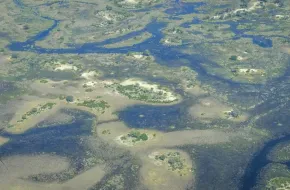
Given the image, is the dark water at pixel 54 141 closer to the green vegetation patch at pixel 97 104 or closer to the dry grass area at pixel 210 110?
the green vegetation patch at pixel 97 104

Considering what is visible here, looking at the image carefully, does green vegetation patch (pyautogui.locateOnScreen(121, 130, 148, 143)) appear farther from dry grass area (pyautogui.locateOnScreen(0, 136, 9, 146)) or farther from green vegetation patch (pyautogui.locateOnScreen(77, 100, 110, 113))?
dry grass area (pyautogui.locateOnScreen(0, 136, 9, 146))

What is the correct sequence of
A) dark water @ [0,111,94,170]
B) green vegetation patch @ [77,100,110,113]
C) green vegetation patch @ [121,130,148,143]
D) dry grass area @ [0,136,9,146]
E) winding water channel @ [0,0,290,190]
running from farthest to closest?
green vegetation patch @ [77,100,110,113] → dry grass area @ [0,136,9,146] → green vegetation patch @ [121,130,148,143] → dark water @ [0,111,94,170] → winding water channel @ [0,0,290,190]

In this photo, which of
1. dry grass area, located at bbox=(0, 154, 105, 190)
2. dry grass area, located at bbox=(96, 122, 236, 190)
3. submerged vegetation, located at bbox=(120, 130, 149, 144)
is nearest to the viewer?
dry grass area, located at bbox=(0, 154, 105, 190)

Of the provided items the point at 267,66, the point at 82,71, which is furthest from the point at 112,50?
the point at 267,66

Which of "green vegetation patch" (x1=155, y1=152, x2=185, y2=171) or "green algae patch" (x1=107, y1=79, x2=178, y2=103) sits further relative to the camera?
"green algae patch" (x1=107, y1=79, x2=178, y2=103)

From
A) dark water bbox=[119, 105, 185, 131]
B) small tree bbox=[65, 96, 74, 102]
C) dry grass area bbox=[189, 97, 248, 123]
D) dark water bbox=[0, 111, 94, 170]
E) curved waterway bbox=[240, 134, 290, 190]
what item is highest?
small tree bbox=[65, 96, 74, 102]

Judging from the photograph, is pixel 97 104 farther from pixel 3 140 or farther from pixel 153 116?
pixel 3 140

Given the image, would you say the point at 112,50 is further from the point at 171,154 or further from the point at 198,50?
the point at 171,154

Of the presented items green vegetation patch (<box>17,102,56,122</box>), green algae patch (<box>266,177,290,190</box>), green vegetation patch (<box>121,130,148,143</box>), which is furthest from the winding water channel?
green vegetation patch (<box>17,102,56,122</box>)

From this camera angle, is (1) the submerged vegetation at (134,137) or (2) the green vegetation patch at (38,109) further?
(2) the green vegetation patch at (38,109)

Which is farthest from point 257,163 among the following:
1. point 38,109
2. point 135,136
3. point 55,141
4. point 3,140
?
point 3,140

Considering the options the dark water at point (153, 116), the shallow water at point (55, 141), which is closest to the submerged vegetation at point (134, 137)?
the dark water at point (153, 116)
